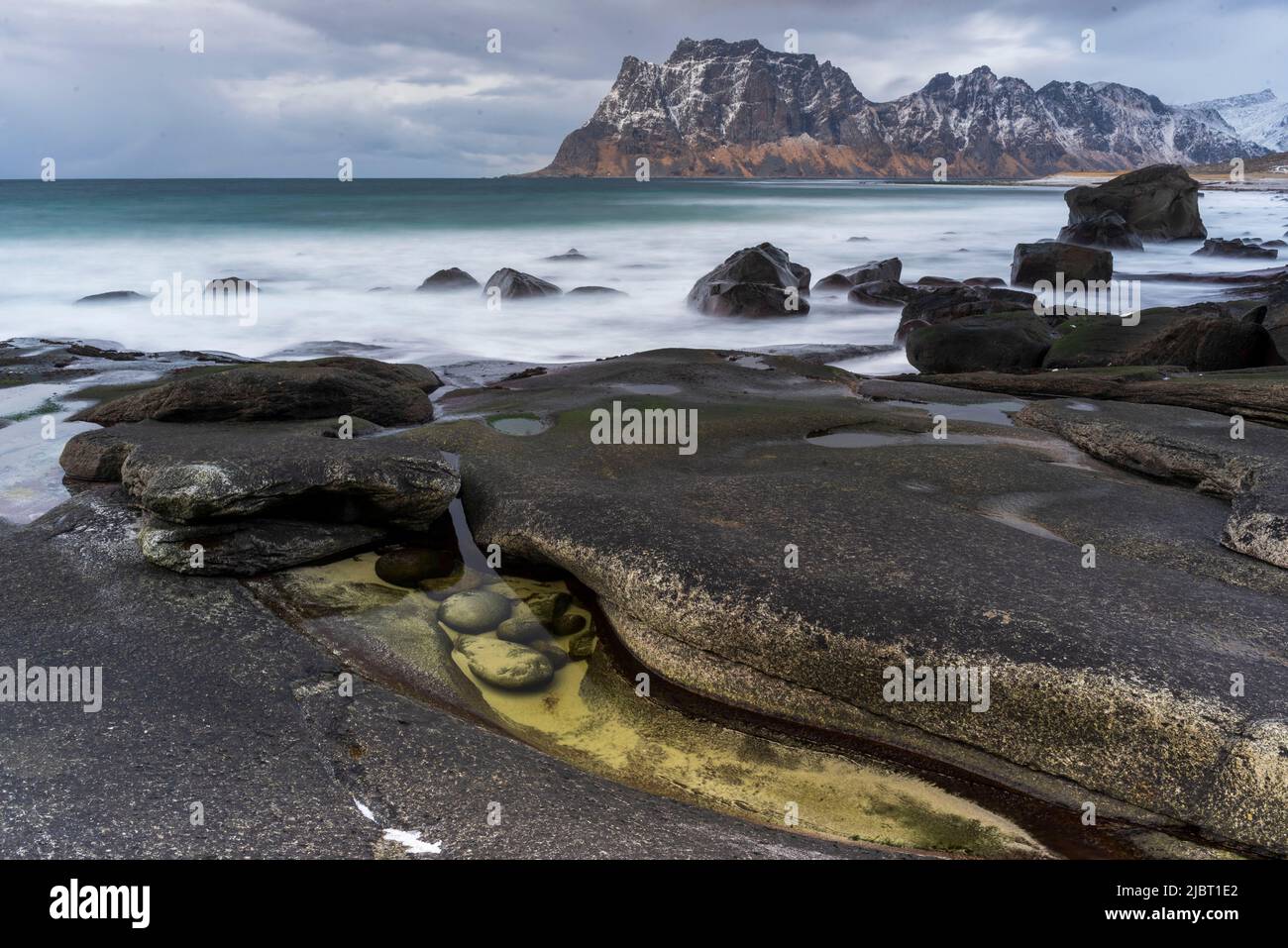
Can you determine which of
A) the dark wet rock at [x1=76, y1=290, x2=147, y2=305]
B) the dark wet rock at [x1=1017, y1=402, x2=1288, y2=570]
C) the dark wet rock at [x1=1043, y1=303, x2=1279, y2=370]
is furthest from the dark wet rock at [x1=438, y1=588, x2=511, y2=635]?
the dark wet rock at [x1=76, y1=290, x2=147, y2=305]

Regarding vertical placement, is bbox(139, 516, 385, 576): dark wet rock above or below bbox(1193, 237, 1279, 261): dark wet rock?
below

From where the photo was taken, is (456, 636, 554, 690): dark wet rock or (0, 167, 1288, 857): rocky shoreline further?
(456, 636, 554, 690): dark wet rock

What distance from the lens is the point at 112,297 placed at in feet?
71.5

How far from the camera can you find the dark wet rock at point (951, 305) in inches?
669

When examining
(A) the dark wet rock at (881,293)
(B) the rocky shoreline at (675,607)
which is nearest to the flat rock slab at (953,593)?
(B) the rocky shoreline at (675,607)

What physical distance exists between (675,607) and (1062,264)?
2371cm

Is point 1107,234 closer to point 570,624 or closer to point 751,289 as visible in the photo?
point 751,289

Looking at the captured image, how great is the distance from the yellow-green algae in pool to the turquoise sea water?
11738 mm

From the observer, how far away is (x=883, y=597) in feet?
14.8

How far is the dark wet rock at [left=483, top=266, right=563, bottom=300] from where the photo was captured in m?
22.1

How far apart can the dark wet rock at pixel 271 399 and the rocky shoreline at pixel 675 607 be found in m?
0.03

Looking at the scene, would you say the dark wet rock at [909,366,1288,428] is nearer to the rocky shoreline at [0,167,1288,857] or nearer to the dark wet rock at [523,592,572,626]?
the rocky shoreline at [0,167,1288,857]

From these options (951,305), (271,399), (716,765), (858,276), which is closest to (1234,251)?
(858,276)

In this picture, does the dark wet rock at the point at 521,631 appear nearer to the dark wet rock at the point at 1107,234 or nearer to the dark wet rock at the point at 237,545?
the dark wet rock at the point at 237,545
